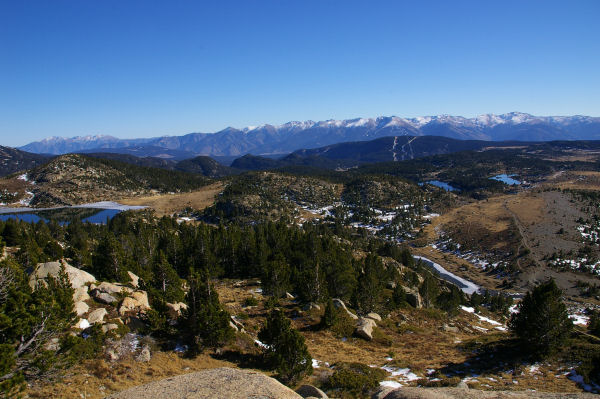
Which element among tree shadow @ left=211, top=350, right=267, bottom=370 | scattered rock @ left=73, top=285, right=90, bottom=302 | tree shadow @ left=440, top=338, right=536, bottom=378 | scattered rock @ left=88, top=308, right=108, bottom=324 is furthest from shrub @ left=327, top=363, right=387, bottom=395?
scattered rock @ left=73, top=285, right=90, bottom=302

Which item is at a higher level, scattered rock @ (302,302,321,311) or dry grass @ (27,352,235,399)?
dry grass @ (27,352,235,399)

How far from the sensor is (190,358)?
2895 cm

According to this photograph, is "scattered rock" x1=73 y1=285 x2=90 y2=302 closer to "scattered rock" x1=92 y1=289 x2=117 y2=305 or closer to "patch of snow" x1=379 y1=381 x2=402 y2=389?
"scattered rock" x1=92 y1=289 x2=117 y2=305

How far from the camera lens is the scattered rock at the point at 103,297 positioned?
114 feet


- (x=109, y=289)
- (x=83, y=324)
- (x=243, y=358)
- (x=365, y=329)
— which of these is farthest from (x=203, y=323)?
(x=365, y=329)

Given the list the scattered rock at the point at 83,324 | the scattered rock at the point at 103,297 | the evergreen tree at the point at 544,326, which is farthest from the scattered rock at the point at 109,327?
the evergreen tree at the point at 544,326

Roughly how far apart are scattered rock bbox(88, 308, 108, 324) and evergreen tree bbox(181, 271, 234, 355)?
7376 mm

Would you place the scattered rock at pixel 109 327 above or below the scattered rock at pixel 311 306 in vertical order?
above

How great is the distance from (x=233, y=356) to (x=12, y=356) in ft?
58.6

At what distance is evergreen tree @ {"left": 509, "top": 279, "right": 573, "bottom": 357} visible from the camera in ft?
117

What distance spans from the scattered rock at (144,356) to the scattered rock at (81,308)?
25.3 ft

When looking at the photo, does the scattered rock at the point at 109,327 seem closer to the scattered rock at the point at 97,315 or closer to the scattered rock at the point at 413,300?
the scattered rock at the point at 97,315

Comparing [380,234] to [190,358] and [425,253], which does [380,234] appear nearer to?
[425,253]

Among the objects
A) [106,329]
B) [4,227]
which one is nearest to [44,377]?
[106,329]
